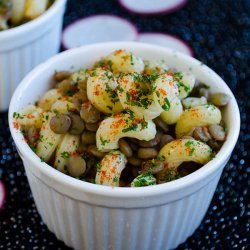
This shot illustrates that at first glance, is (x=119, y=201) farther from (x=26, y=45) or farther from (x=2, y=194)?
(x=26, y=45)

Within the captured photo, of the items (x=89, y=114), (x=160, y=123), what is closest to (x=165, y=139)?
(x=160, y=123)

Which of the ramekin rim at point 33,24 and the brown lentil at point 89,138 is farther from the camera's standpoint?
the ramekin rim at point 33,24

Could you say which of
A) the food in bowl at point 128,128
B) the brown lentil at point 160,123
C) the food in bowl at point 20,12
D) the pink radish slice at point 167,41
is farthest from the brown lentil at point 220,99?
the food in bowl at point 20,12

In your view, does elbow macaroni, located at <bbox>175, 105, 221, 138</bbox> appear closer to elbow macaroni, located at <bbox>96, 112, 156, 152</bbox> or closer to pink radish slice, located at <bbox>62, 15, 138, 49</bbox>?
elbow macaroni, located at <bbox>96, 112, 156, 152</bbox>

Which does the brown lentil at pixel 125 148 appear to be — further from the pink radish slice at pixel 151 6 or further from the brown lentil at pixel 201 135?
the pink radish slice at pixel 151 6

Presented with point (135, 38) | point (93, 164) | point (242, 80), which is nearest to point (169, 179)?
point (93, 164)

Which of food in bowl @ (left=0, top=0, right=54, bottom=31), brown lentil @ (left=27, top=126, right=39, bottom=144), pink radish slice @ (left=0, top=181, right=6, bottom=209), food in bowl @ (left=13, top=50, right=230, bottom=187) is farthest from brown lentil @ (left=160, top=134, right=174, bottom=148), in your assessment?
food in bowl @ (left=0, top=0, right=54, bottom=31)
